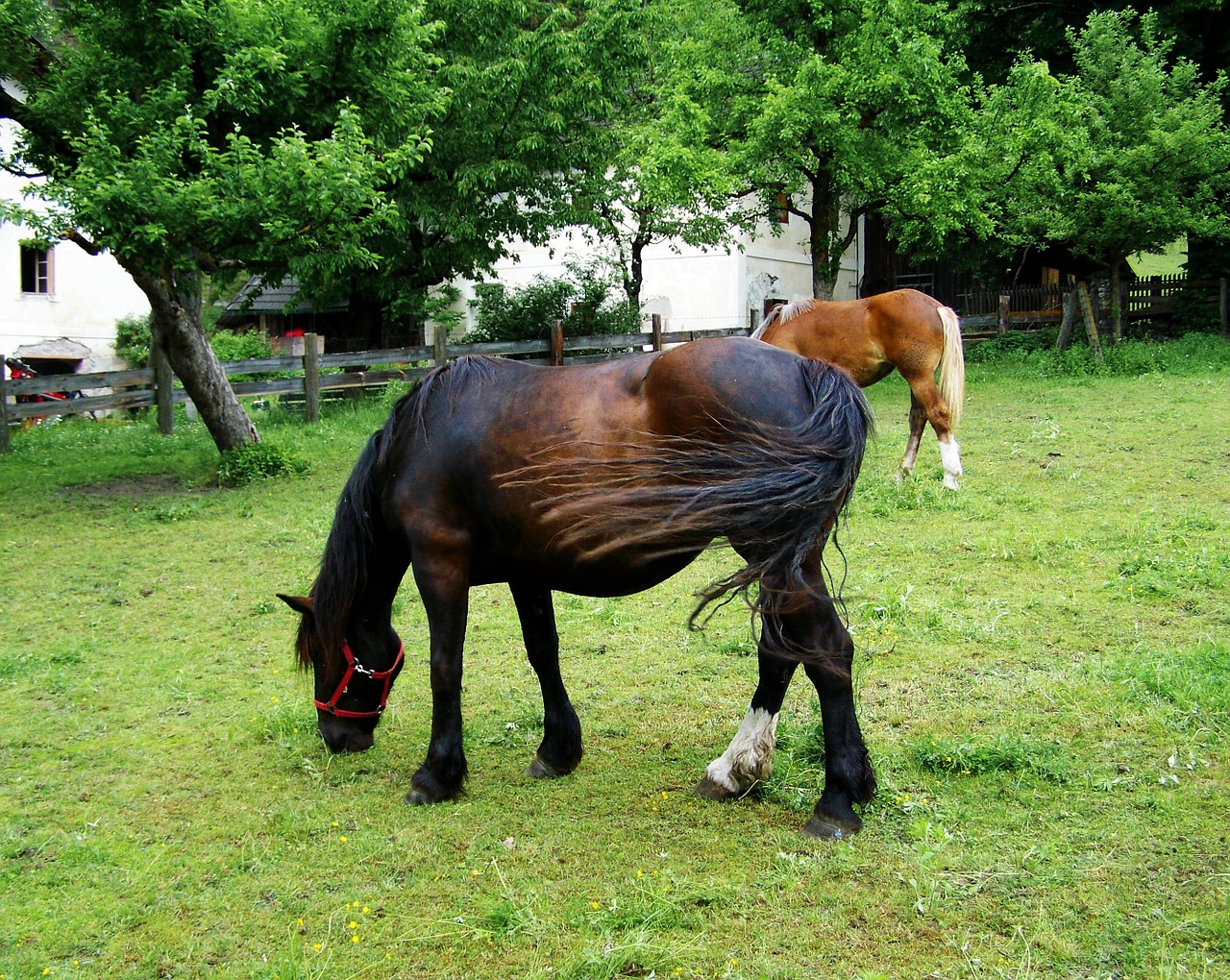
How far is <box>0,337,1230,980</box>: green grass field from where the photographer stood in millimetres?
2979

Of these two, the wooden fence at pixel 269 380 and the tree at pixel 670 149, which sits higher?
the tree at pixel 670 149

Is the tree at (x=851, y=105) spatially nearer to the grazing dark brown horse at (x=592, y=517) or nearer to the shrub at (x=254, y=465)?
the shrub at (x=254, y=465)

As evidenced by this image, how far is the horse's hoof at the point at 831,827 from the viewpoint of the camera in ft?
11.6

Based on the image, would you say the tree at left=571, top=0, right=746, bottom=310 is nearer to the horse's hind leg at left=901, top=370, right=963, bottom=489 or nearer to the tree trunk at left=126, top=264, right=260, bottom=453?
the tree trunk at left=126, top=264, right=260, bottom=453

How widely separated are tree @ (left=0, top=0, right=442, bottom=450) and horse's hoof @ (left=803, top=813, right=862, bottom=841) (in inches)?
297

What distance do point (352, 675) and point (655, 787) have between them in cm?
134

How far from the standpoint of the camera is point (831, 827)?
11.7 feet

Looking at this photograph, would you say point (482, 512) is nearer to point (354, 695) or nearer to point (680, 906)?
point (354, 695)

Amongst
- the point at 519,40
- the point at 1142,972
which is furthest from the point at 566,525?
the point at 519,40

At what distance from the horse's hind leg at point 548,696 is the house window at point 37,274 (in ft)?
90.3

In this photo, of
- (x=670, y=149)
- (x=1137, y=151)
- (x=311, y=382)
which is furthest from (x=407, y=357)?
(x=1137, y=151)

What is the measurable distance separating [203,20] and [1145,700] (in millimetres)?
9157

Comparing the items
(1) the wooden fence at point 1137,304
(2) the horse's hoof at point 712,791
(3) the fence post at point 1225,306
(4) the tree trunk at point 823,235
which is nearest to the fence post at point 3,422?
(2) the horse's hoof at point 712,791

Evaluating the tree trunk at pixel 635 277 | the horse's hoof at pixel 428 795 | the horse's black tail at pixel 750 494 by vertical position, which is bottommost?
the horse's hoof at pixel 428 795
